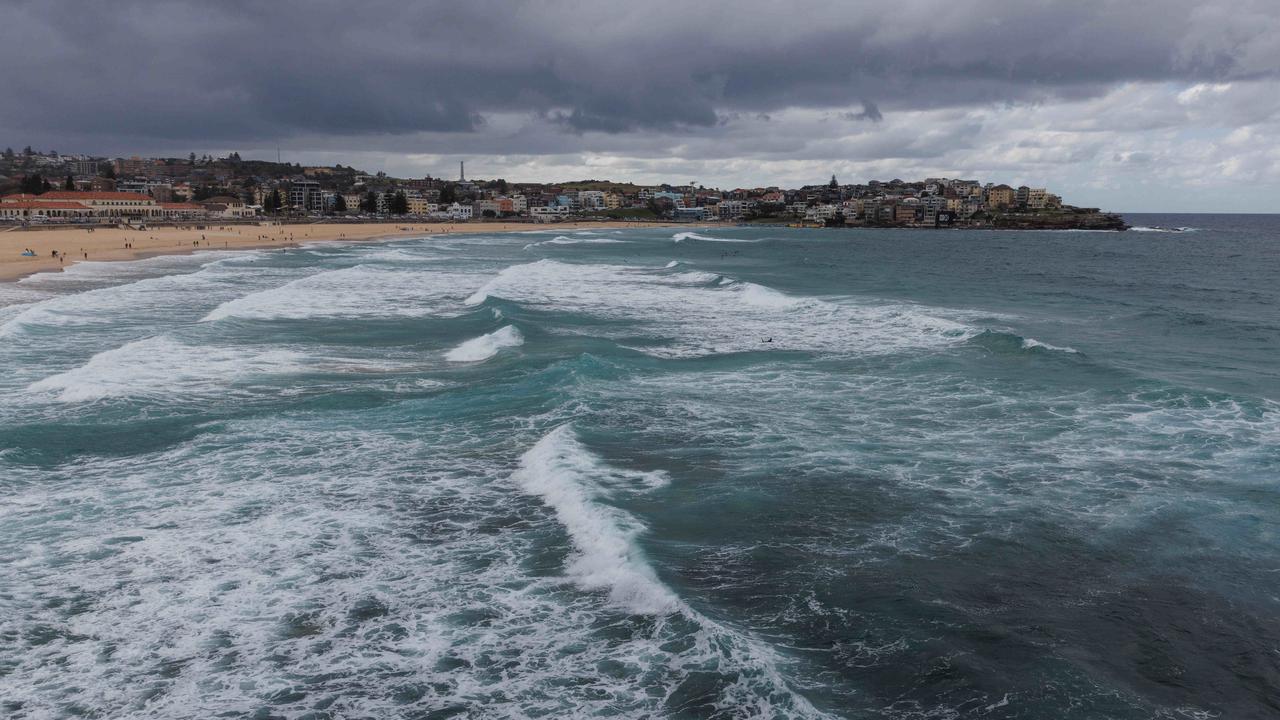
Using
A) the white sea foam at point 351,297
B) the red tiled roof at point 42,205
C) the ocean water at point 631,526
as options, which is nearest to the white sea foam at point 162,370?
the ocean water at point 631,526

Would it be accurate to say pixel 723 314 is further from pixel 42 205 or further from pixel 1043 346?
pixel 42 205

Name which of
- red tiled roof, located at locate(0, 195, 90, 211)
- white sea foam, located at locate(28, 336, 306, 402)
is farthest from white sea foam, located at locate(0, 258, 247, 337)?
red tiled roof, located at locate(0, 195, 90, 211)

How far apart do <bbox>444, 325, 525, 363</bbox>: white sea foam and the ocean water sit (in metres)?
0.18

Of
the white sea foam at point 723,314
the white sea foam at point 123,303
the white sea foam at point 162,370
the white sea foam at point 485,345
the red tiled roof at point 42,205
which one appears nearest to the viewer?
the white sea foam at point 162,370

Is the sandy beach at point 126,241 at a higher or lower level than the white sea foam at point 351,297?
higher

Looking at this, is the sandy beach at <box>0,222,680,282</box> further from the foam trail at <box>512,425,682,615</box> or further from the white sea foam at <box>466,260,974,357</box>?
the foam trail at <box>512,425,682,615</box>

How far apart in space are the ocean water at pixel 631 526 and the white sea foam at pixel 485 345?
179 mm

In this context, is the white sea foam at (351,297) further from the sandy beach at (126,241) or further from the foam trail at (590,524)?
the foam trail at (590,524)

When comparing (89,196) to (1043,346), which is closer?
(1043,346)

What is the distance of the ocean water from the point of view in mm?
10047

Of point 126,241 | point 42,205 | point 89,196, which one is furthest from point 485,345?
point 89,196

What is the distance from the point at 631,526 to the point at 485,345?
16.7 meters

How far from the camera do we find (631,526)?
14.1 m

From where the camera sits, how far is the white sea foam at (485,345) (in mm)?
28250
